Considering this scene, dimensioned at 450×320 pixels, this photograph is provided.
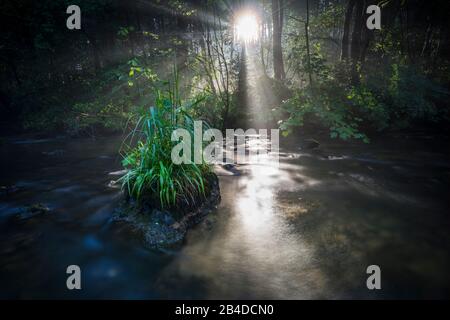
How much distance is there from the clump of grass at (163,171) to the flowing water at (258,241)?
0.62 m

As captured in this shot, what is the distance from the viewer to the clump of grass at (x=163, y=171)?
434 centimetres

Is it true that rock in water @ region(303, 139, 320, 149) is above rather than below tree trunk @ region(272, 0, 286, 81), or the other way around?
below

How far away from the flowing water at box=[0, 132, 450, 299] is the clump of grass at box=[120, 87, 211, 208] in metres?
0.62

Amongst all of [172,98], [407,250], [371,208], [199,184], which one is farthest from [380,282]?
[172,98]

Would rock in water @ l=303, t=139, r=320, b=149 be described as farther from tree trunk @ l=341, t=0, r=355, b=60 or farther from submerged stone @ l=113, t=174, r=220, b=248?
tree trunk @ l=341, t=0, r=355, b=60

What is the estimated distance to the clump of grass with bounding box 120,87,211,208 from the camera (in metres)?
4.34

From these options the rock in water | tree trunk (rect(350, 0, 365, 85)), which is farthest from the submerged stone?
tree trunk (rect(350, 0, 365, 85))

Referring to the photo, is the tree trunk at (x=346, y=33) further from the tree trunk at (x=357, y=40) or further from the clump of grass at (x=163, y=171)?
the clump of grass at (x=163, y=171)

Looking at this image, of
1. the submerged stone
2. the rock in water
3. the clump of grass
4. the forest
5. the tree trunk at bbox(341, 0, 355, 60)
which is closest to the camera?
the forest

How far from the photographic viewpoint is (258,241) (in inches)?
167

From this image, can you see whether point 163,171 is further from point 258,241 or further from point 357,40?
point 357,40

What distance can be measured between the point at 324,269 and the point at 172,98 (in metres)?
3.75

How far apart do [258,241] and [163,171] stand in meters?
1.85

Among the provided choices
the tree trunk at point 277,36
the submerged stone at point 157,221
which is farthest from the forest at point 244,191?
the tree trunk at point 277,36
